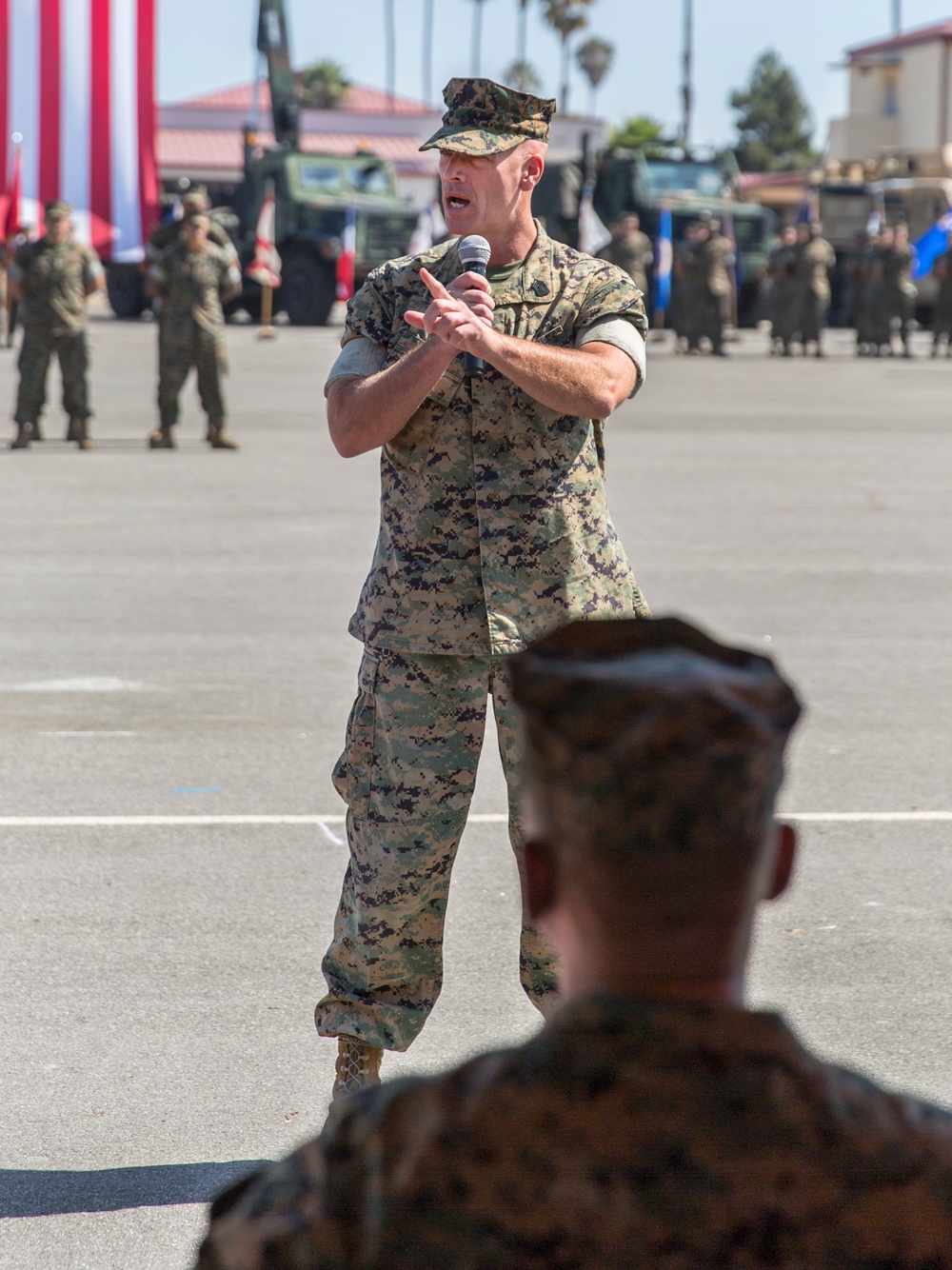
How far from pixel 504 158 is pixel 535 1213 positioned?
2.50m

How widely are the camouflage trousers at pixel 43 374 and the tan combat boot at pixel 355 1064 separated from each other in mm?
13372

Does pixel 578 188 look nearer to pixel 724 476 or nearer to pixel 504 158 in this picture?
pixel 724 476

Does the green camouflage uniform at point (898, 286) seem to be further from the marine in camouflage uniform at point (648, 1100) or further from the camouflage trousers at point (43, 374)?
the marine in camouflage uniform at point (648, 1100)

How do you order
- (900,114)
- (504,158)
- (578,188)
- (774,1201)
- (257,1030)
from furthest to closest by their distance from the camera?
(900,114)
(578,188)
(257,1030)
(504,158)
(774,1201)

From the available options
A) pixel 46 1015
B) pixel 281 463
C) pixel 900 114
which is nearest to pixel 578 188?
pixel 281 463

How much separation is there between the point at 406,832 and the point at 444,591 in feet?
1.46

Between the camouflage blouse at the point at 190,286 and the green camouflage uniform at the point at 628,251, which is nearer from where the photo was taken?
the camouflage blouse at the point at 190,286

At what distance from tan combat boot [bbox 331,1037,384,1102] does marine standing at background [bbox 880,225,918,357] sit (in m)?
28.9

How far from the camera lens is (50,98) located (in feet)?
75.2

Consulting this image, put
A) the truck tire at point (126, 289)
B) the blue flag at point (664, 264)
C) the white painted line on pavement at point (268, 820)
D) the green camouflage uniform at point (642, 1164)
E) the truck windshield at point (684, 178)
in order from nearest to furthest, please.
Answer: the green camouflage uniform at point (642, 1164) < the white painted line on pavement at point (268, 820) < the blue flag at point (664, 264) < the truck windshield at point (684, 178) < the truck tire at point (126, 289)

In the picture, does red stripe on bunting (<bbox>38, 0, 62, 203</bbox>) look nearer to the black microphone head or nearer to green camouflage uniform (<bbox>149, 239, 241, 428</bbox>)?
green camouflage uniform (<bbox>149, 239, 241, 428</bbox>)

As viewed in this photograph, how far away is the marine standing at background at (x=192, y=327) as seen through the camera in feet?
53.3

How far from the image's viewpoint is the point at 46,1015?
4133 millimetres

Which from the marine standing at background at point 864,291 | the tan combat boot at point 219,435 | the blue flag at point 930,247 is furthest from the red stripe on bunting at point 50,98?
the marine standing at background at point 864,291
